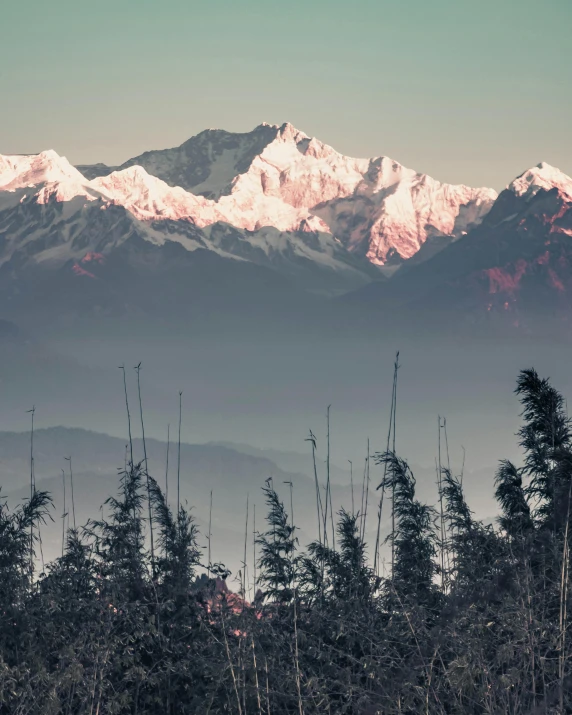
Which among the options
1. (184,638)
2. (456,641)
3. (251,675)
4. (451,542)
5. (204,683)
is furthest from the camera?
(451,542)

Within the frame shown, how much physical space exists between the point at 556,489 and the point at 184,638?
56.5ft

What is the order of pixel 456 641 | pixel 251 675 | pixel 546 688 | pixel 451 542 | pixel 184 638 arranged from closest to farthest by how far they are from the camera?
1. pixel 546 688
2. pixel 456 641
3. pixel 251 675
4. pixel 184 638
5. pixel 451 542

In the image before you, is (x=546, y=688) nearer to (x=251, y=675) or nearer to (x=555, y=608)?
(x=555, y=608)

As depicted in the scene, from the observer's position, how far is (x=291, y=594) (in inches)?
2066

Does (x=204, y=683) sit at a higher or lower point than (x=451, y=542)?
lower

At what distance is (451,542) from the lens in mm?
54375

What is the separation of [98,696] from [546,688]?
52.0ft

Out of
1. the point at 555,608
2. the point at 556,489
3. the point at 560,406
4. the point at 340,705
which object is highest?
the point at 560,406

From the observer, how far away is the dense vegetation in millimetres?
38062

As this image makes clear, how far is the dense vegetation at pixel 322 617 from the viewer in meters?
38.1

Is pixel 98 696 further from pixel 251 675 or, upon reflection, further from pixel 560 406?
pixel 560 406

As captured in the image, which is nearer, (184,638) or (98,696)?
(98,696)

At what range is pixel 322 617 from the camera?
48.6m

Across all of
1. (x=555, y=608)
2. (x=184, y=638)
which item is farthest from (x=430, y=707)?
(x=184, y=638)
